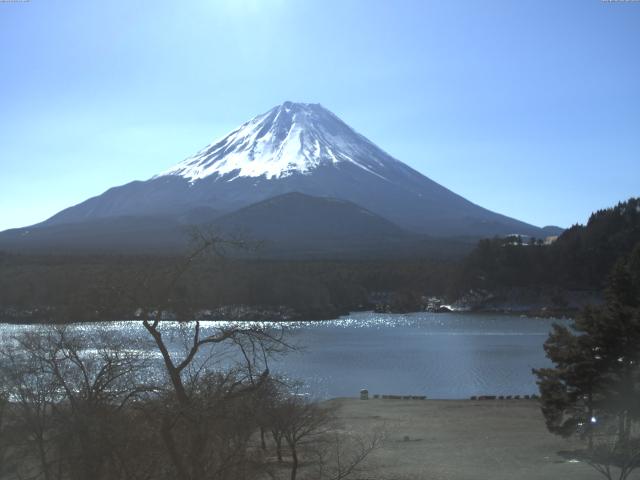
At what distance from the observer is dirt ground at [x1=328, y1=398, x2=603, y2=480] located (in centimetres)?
1339

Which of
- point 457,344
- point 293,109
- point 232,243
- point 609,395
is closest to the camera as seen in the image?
point 232,243

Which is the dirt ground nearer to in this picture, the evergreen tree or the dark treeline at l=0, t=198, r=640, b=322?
the evergreen tree

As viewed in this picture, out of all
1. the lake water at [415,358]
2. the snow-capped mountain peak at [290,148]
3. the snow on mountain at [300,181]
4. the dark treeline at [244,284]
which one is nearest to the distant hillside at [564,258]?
the dark treeline at [244,284]

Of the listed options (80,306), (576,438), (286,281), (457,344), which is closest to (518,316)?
(286,281)

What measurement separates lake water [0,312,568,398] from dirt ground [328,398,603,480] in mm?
2436

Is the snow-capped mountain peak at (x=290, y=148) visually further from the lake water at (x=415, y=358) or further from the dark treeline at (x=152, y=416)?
the dark treeline at (x=152, y=416)

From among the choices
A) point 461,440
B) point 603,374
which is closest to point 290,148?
point 461,440

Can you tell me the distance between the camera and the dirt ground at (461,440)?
43.9 ft

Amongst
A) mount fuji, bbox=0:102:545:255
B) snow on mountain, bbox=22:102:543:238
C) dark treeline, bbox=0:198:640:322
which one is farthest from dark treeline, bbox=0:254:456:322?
snow on mountain, bbox=22:102:543:238

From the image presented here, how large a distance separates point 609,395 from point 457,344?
25950 millimetres

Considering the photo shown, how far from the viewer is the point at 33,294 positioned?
3919cm

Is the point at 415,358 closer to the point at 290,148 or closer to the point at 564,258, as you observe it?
the point at 564,258

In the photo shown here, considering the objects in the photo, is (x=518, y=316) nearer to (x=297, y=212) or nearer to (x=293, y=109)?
(x=297, y=212)

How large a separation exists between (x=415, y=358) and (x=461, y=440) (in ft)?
53.5
